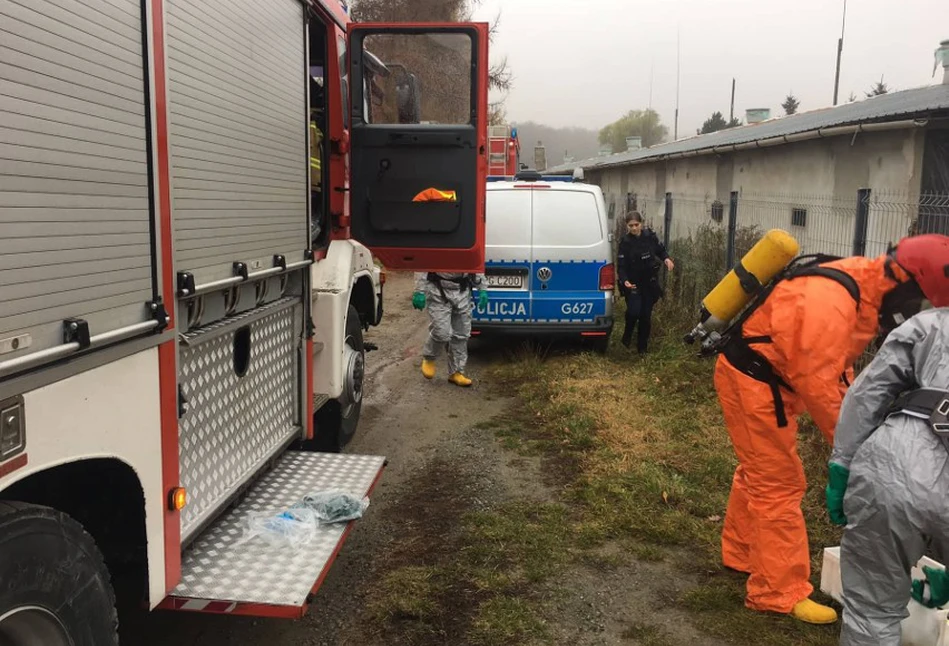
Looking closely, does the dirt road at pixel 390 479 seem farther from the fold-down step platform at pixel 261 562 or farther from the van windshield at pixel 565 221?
the van windshield at pixel 565 221

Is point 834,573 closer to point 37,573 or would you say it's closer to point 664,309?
point 37,573

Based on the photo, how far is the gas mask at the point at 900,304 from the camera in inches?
114

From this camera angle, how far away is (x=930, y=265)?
8.51 ft

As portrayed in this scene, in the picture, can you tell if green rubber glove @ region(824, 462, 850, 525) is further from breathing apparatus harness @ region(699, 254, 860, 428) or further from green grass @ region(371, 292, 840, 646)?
green grass @ region(371, 292, 840, 646)

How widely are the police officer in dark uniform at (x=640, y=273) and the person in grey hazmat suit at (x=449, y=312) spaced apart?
76.0 inches

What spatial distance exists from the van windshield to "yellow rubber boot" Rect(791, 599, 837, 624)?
210 inches

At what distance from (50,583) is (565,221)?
23.2 ft

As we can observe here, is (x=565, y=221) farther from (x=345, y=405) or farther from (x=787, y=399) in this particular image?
(x=787, y=399)

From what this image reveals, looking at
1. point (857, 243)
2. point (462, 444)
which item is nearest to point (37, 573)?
point (462, 444)

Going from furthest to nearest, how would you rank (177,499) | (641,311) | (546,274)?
(641,311) < (546,274) < (177,499)

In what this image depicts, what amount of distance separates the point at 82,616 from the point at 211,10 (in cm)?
203

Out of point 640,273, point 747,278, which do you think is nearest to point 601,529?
point 747,278

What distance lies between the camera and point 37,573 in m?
1.81

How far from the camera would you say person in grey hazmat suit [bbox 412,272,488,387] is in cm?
745
